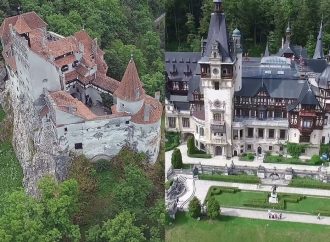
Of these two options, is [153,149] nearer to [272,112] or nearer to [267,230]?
[267,230]

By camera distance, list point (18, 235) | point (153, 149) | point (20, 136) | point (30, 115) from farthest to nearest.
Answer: point (20, 136) → point (30, 115) → point (153, 149) → point (18, 235)

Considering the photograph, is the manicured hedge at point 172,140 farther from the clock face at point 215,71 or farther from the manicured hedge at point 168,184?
the clock face at point 215,71

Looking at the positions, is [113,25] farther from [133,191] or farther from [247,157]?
[133,191]

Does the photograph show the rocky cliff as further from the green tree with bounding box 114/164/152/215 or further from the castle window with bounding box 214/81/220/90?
the castle window with bounding box 214/81/220/90

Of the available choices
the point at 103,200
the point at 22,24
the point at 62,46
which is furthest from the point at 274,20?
the point at 103,200

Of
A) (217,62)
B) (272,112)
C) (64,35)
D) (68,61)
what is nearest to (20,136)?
(68,61)

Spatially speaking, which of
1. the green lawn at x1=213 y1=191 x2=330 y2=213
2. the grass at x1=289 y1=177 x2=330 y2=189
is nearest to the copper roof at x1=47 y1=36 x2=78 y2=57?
the green lawn at x1=213 y1=191 x2=330 y2=213
